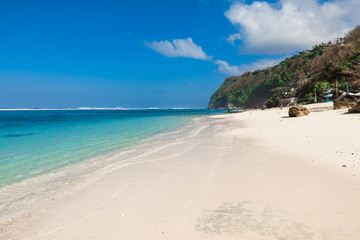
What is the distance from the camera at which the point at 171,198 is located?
12.5ft

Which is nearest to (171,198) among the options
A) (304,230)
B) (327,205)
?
(304,230)

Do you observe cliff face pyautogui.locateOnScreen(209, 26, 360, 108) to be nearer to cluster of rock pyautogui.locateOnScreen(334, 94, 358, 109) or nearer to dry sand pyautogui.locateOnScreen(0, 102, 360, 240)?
cluster of rock pyautogui.locateOnScreen(334, 94, 358, 109)

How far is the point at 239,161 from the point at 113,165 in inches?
163

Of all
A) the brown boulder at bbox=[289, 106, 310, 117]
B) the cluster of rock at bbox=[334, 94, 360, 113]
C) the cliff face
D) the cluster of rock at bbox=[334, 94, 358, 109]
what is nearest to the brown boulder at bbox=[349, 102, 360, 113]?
the cluster of rock at bbox=[334, 94, 360, 113]

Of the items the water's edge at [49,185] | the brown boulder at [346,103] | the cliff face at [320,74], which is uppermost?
the cliff face at [320,74]

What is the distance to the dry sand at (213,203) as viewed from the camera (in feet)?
8.71

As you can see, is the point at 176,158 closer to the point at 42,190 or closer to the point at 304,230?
the point at 42,190

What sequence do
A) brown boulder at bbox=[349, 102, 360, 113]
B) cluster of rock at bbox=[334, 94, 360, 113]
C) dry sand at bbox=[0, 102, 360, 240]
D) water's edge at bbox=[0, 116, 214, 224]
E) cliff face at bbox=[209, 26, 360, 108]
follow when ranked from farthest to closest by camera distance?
cliff face at bbox=[209, 26, 360, 108] < cluster of rock at bbox=[334, 94, 360, 113] < brown boulder at bbox=[349, 102, 360, 113] < water's edge at bbox=[0, 116, 214, 224] < dry sand at bbox=[0, 102, 360, 240]

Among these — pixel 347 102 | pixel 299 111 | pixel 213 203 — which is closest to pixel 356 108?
pixel 299 111

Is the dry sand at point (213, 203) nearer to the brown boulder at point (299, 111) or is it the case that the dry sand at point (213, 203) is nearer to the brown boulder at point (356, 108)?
the brown boulder at point (356, 108)

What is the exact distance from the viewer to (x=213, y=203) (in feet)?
11.3

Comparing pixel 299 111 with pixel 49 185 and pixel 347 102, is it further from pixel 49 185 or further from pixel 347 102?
pixel 49 185

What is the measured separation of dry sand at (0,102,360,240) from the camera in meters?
2.65

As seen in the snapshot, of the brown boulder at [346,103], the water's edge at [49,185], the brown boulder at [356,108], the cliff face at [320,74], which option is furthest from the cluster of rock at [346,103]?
the water's edge at [49,185]
